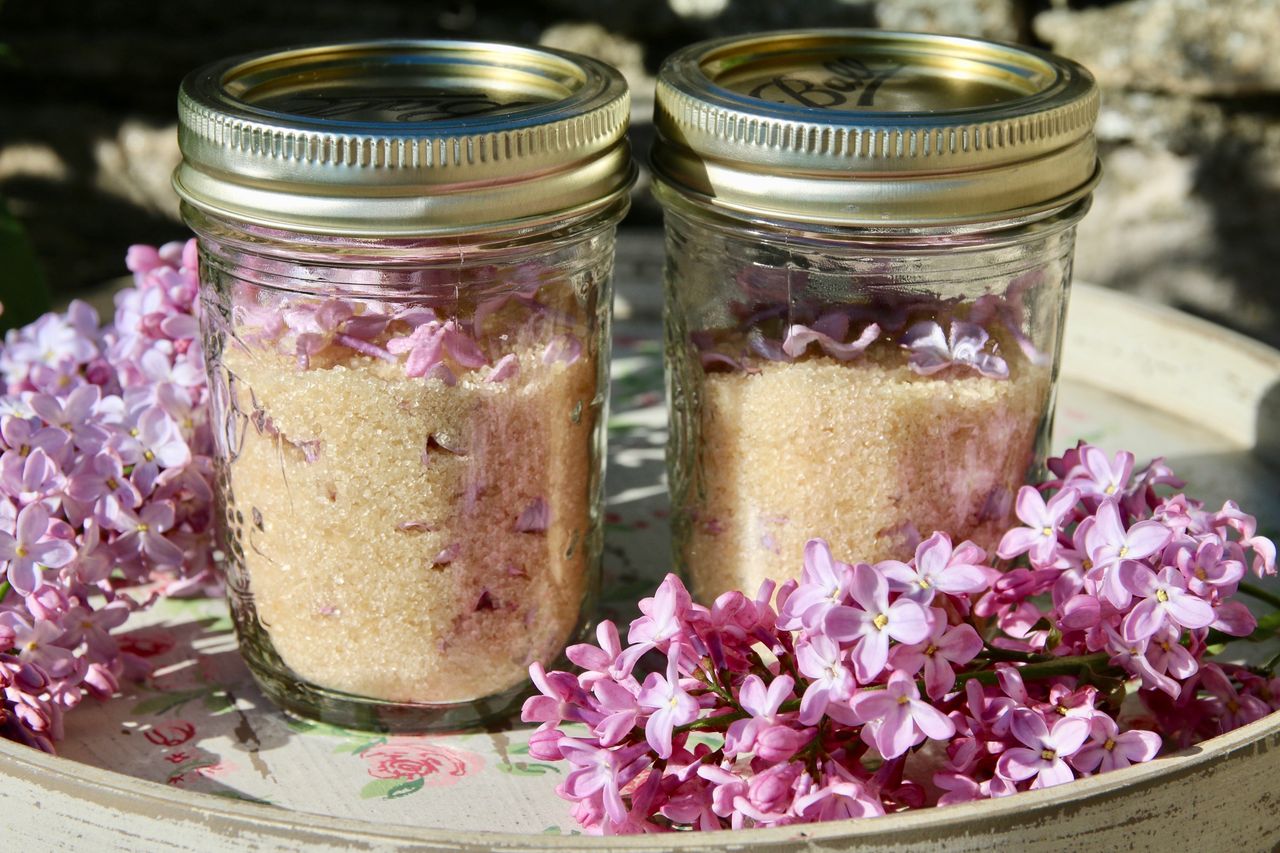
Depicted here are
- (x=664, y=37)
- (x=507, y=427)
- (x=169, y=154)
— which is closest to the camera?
(x=507, y=427)

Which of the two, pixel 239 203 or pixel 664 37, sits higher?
pixel 239 203

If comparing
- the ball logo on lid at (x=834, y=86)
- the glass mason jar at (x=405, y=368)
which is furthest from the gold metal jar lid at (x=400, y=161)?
the ball logo on lid at (x=834, y=86)

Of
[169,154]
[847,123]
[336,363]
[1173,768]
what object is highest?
[847,123]

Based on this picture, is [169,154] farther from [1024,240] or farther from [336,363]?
[1024,240]

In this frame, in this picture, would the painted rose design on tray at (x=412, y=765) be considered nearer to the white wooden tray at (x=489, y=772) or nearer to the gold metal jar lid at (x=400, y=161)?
the white wooden tray at (x=489, y=772)

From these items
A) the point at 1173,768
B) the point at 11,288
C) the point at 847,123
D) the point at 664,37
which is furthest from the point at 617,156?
the point at 664,37

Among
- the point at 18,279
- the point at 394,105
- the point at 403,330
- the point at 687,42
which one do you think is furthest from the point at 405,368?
the point at 687,42

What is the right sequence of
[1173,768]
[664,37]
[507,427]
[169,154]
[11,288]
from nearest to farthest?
[1173,768] → [507,427] → [11,288] → [664,37] → [169,154]
